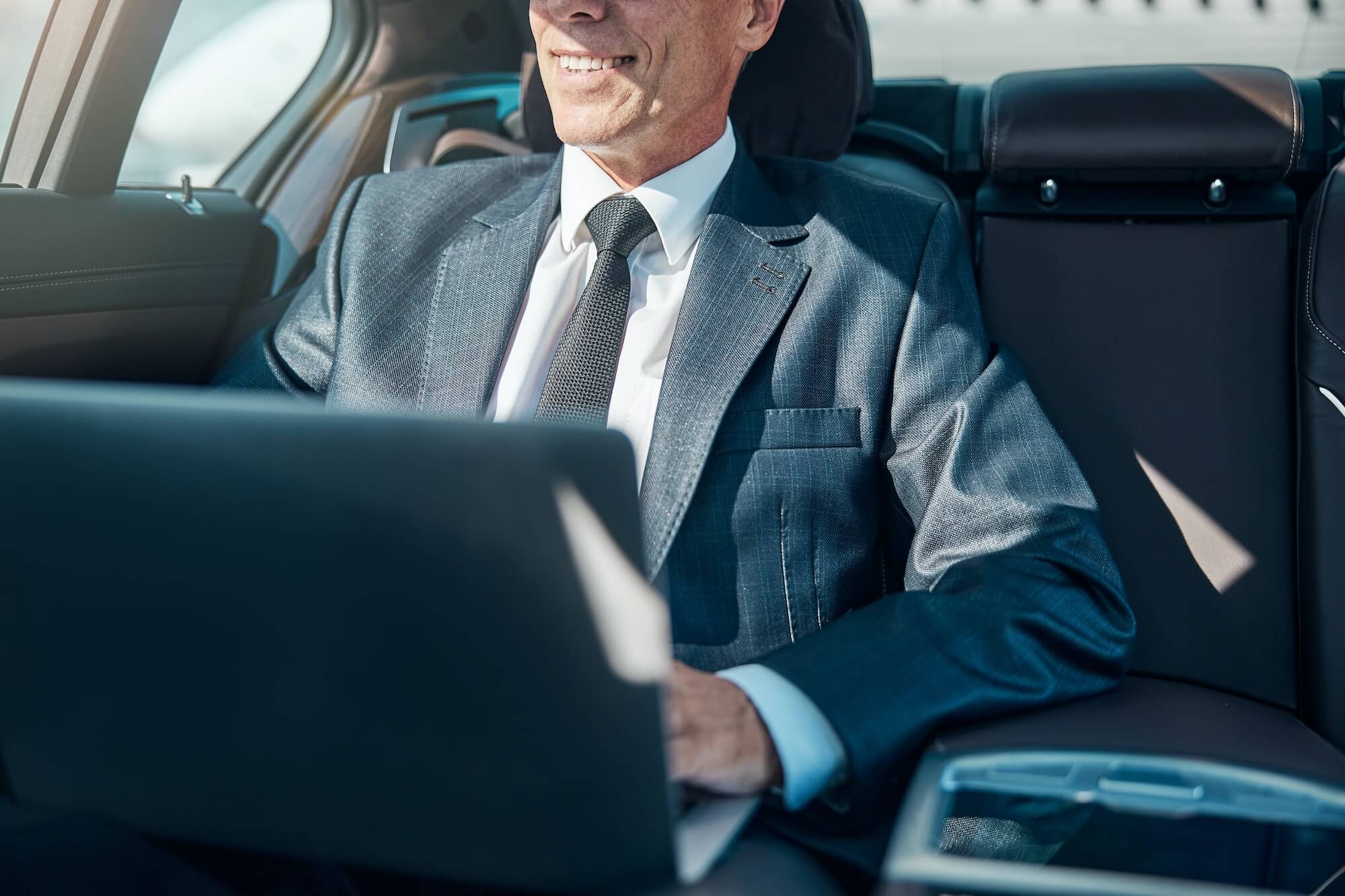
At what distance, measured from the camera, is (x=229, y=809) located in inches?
29.0

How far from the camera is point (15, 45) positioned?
1832mm

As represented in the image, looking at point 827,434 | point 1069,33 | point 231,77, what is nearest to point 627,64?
point 827,434

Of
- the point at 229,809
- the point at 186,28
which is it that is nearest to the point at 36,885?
the point at 229,809

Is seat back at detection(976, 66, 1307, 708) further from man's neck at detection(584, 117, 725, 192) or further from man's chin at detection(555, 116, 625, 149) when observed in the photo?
man's chin at detection(555, 116, 625, 149)

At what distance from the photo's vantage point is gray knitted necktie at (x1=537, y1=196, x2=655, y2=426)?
4.42ft

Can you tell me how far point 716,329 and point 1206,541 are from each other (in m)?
0.71

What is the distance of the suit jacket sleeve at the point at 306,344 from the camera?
1575mm

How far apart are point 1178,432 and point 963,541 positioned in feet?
1.61

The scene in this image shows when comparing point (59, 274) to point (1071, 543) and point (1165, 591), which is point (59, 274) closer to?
point (1071, 543)

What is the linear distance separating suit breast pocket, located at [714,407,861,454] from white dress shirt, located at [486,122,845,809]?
0.10 meters

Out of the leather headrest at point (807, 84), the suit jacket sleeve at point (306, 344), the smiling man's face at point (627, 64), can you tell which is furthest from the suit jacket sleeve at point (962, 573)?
the suit jacket sleeve at point (306, 344)

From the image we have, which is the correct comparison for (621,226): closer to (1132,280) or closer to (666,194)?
(666,194)

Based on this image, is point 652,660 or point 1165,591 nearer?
point 652,660

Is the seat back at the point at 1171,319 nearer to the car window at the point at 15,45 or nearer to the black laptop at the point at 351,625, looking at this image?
the black laptop at the point at 351,625
